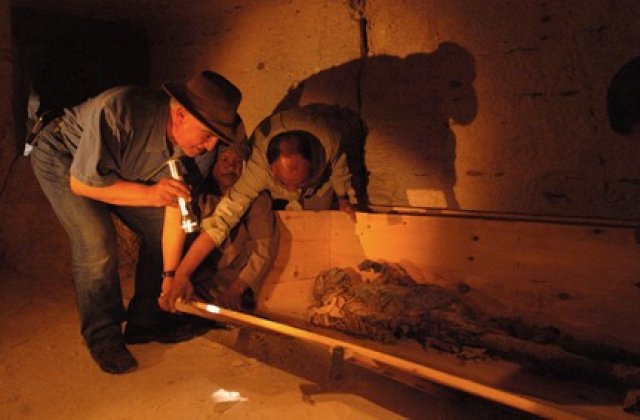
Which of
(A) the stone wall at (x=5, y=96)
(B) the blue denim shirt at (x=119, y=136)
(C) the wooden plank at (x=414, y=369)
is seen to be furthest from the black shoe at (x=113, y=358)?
(A) the stone wall at (x=5, y=96)

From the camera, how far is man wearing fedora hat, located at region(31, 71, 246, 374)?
1939 mm

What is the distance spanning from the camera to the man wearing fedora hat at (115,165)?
1.94 metres

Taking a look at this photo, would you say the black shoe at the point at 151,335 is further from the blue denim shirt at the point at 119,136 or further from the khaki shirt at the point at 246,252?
the blue denim shirt at the point at 119,136

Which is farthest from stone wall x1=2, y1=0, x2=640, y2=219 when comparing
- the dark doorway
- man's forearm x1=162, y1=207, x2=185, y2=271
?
man's forearm x1=162, y1=207, x2=185, y2=271

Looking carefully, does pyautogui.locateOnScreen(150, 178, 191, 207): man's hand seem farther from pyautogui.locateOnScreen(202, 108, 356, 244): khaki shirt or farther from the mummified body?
the mummified body

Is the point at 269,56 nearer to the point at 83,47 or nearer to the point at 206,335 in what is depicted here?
the point at 83,47

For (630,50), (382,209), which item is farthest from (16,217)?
(630,50)

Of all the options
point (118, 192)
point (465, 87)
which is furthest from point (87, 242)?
point (465, 87)

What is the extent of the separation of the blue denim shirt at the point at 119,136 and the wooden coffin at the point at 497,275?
877 mm

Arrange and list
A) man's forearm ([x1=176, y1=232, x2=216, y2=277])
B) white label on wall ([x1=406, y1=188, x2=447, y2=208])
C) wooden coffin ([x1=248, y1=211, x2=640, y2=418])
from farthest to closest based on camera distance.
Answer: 1. white label on wall ([x1=406, y1=188, x2=447, y2=208])
2. man's forearm ([x1=176, y1=232, x2=216, y2=277])
3. wooden coffin ([x1=248, y1=211, x2=640, y2=418])

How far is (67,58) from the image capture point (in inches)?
174

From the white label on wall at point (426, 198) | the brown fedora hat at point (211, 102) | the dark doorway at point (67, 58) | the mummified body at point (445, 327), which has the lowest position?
the mummified body at point (445, 327)

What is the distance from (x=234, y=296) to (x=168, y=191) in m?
0.81

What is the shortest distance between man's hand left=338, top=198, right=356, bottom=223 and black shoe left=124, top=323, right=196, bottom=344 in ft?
3.66
